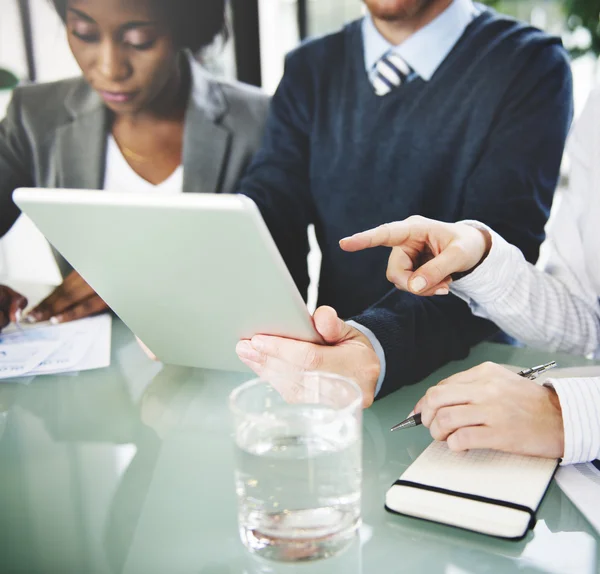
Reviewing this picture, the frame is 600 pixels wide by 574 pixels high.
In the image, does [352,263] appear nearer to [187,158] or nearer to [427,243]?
[187,158]

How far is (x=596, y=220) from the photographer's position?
1.15m

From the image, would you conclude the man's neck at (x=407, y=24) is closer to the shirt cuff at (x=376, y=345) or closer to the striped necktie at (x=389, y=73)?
the striped necktie at (x=389, y=73)

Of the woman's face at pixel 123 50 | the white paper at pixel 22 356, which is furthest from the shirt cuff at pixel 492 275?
the woman's face at pixel 123 50

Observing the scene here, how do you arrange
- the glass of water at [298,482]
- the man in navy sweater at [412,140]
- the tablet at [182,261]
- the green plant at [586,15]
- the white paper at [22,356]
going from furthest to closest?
the green plant at [586,15], the man in navy sweater at [412,140], the white paper at [22,356], the tablet at [182,261], the glass of water at [298,482]

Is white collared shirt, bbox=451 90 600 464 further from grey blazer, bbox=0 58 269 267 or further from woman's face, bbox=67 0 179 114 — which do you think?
woman's face, bbox=67 0 179 114

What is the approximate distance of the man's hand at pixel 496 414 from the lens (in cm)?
71

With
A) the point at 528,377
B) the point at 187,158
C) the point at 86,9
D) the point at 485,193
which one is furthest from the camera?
the point at 187,158

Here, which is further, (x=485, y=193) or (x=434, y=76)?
(x=434, y=76)

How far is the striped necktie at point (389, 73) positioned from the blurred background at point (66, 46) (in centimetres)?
35

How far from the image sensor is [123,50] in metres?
1.45

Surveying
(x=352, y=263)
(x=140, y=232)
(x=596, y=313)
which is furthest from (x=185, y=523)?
(x=352, y=263)

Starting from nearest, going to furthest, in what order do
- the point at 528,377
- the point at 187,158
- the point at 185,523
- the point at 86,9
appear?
the point at 185,523 < the point at 528,377 < the point at 86,9 < the point at 187,158

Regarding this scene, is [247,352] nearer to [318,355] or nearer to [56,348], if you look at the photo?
[318,355]

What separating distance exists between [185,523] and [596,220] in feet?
2.93
